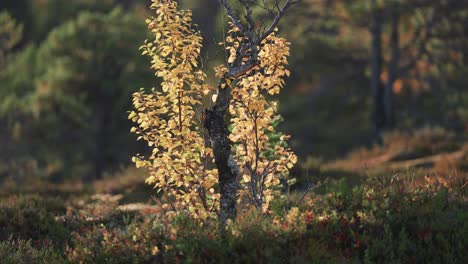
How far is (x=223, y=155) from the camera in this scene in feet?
27.1

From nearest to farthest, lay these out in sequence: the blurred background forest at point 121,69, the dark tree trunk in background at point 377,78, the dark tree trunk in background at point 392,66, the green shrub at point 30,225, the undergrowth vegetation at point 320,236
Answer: the undergrowth vegetation at point 320,236 → the green shrub at point 30,225 → the blurred background forest at point 121,69 → the dark tree trunk in background at point 377,78 → the dark tree trunk in background at point 392,66

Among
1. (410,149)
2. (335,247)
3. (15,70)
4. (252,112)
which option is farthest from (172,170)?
(15,70)

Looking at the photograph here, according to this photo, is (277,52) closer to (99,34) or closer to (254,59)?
(254,59)

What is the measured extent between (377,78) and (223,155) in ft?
49.7

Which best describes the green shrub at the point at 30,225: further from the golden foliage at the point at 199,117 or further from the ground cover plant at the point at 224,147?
the golden foliage at the point at 199,117

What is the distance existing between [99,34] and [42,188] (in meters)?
7.00

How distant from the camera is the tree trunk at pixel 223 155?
8.26 m

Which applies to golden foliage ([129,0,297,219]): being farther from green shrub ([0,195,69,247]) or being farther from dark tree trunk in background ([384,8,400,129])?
dark tree trunk in background ([384,8,400,129])

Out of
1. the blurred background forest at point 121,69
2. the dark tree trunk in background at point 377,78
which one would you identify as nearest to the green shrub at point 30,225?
the blurred background forest at point 121,69

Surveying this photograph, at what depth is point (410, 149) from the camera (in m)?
19.0

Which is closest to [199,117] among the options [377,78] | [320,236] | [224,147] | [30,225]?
[224,147]

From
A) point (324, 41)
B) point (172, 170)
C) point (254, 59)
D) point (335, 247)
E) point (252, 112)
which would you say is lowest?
point (335, 247)

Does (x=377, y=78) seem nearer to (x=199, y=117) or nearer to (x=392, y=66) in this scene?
(x=392, y=66)

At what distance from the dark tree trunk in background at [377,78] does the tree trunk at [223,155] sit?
541 inches
